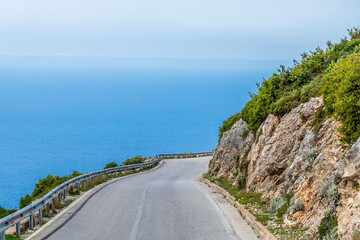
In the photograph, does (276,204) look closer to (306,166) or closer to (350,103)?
(306,166)

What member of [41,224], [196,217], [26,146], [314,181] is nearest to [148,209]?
[196,217]

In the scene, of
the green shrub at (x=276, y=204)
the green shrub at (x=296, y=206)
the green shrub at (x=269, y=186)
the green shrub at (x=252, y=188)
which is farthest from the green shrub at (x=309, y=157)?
the green shrub at (x=252, y=188)

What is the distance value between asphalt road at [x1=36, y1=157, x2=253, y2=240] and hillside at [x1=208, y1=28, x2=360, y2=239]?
1642mm

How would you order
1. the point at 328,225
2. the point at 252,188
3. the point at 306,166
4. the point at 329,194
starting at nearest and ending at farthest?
1. the point at 328,225
2. the point at 329,194
3. the point at 306,166
4. the point at 252,188

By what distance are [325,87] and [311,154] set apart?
8.90ft

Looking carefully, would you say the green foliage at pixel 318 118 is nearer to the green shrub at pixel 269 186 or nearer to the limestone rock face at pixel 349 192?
the green shrub at pixel 269 186

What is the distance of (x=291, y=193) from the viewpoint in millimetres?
12539

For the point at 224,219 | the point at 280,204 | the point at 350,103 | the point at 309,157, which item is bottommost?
the point at 224,219

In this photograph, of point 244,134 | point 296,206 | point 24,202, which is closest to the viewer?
point 296,206

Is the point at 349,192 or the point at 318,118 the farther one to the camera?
the point at 318,118

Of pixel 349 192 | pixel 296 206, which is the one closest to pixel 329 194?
pixel 349 192

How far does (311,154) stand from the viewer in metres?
12.1

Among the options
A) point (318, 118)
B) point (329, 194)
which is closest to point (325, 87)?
point (318, 118)

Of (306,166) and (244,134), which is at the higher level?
(244,134)
